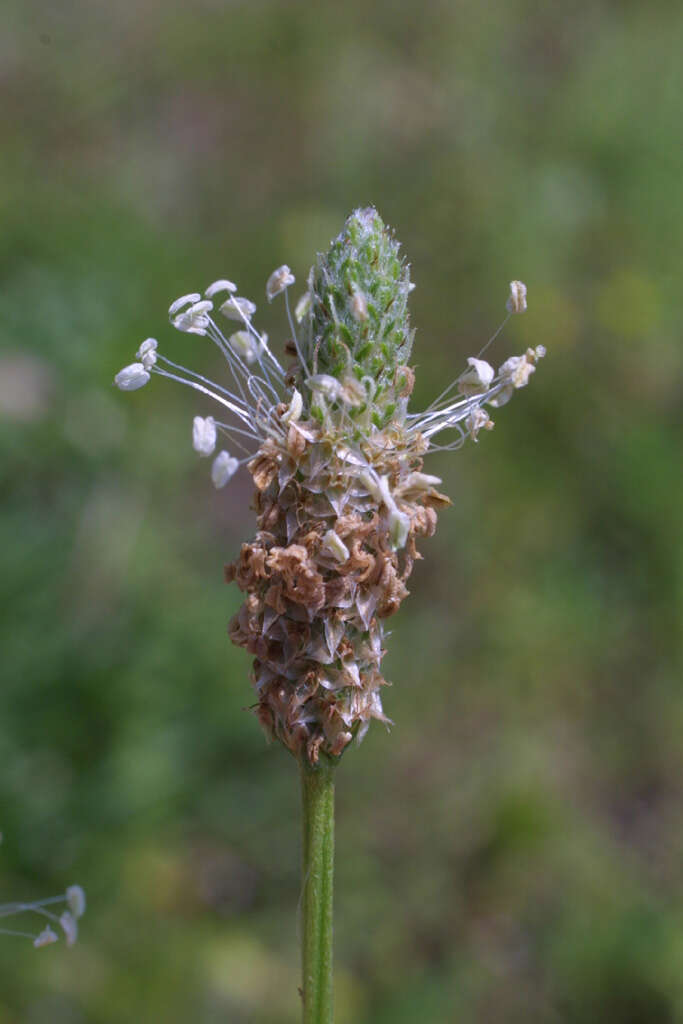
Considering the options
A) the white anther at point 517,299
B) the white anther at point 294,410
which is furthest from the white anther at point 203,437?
the white anther at point 517,299

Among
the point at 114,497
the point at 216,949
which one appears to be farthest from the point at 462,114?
the point at 216,949

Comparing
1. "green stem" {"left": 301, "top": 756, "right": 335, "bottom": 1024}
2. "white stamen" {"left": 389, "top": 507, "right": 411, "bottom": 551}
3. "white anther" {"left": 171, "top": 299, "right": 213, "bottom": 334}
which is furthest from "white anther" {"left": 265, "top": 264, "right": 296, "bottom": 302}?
"green stem" {"left": 301, "top": 756, "right": 335, "bottom": 1024}

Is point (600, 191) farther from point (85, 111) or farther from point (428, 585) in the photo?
point (85, 111)

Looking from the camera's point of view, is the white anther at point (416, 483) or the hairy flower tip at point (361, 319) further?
the white anther at point (416, 483)

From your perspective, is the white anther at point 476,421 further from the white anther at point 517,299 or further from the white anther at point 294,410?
the white anther at point 294,410

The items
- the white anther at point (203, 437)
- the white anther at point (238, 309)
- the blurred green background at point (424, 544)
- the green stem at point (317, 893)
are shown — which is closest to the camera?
the green stem at point (317, 893)

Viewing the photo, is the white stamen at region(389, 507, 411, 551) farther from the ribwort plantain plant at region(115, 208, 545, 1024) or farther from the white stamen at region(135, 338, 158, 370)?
the white stamen at region(135, 338, 158, 370)
